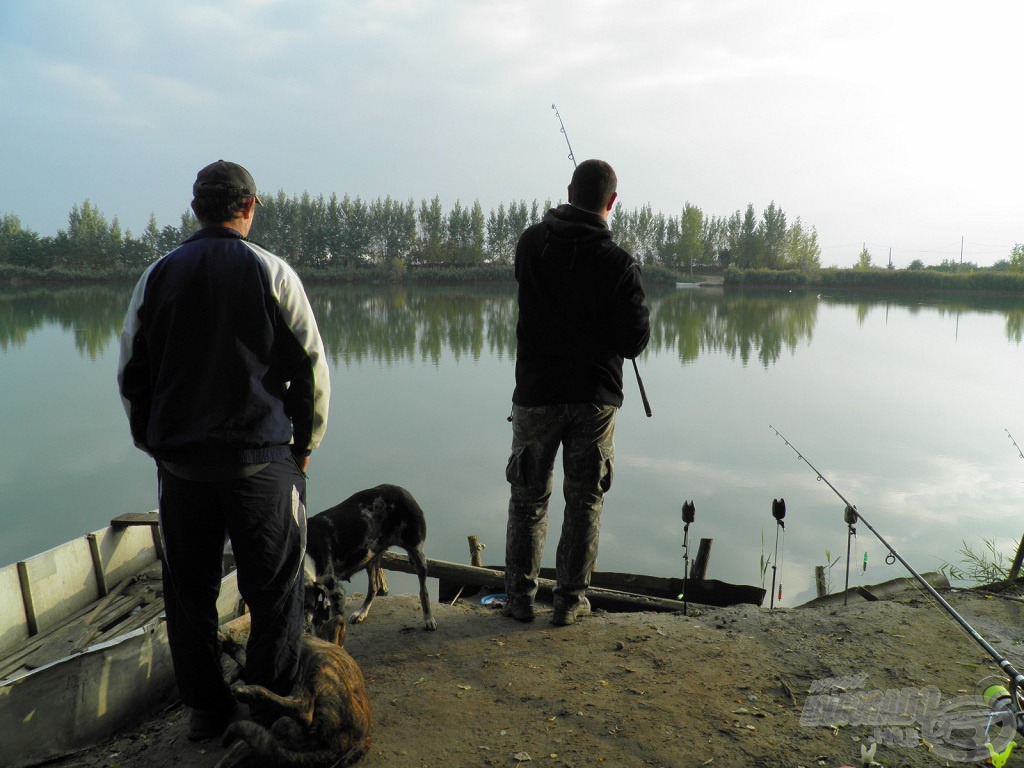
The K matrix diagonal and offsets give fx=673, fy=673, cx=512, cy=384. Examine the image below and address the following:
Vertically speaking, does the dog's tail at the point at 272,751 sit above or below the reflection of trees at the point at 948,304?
below

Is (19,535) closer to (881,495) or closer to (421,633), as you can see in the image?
(421,633)

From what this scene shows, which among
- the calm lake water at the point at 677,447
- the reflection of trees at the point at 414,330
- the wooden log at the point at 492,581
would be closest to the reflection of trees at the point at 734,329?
the calm lake water at the point at 677,447

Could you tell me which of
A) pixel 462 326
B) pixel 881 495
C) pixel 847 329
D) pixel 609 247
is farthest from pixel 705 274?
pixel 609 247

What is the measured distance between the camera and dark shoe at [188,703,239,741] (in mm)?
2422

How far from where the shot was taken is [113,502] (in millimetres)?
8133

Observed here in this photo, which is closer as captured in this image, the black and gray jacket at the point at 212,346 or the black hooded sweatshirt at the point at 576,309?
the black and gray jacket at the point at 212,346

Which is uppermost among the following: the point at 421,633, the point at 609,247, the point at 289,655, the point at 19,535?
the point at 609,247

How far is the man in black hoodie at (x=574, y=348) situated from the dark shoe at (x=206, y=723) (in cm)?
157

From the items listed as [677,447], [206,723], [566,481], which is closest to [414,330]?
[677,447]

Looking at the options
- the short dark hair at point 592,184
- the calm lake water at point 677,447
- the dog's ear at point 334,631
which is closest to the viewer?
the dog's ear at point 334,631

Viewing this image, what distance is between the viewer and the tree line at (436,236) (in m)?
68.2

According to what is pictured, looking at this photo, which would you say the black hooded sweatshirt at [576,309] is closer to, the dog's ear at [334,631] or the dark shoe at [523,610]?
the dark shoe at [523,610]

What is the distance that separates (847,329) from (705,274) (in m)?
50.4
